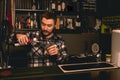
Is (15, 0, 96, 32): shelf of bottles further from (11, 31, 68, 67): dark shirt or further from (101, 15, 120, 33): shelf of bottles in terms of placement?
(11, 31, 68, 67): dark shirt

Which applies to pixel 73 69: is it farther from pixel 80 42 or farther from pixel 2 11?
pixel 80 42

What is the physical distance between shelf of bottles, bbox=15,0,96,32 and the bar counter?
2301mm

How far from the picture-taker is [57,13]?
12.2 feet

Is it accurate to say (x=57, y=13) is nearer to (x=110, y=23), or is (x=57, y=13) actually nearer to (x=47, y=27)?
(x=110, y=23)

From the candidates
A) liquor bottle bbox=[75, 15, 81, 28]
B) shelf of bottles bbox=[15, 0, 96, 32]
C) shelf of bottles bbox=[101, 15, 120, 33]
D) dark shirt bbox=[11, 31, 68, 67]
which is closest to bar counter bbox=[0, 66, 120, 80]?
dark shirt bbox=[11, 31, 68, 67]

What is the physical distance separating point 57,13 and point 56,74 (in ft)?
8.64

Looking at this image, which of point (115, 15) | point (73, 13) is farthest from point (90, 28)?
point (115, 15)

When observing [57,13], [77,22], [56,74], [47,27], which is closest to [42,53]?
[47,27]

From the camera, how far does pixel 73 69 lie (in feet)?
4.31

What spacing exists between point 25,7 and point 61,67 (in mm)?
2362

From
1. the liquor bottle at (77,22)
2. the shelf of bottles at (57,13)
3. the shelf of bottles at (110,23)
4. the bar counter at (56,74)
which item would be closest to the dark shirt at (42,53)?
the bar counter at (56,74)

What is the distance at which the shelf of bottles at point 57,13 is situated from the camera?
351 cm

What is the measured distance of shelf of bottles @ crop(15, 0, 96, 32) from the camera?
351 centimetres

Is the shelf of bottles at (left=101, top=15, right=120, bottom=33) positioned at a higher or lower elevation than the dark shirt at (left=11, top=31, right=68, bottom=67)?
higher
